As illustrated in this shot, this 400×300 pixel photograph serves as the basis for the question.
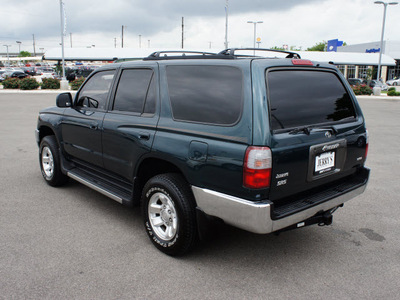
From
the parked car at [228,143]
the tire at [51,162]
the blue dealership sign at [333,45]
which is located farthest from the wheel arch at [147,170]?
the blue dealership sign at [333,45]

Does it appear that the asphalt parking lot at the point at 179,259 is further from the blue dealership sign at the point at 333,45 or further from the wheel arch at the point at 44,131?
the blue dealership sign at the point at 333,45

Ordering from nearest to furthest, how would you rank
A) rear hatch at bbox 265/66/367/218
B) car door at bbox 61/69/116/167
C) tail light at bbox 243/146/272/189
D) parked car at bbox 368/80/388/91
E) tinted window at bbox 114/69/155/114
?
tail light at bbox 243/146/272/189, rear hatch at bbox 265/66/367/218, tinted window at bbox 114/69/155/114, car door at bbox 61/69/116/167, parked car at bbox 368/80/388/91

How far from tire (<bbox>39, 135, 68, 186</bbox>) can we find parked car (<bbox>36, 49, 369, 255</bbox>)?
1.30 metres

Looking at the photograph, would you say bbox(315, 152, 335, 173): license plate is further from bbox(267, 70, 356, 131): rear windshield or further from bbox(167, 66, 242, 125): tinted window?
bbox(167, 66, 242, 125): tinted window

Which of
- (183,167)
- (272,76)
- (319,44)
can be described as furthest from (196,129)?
(319,44)

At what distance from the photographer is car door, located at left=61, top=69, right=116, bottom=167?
436 centimetres

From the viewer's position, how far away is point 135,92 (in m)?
3.96

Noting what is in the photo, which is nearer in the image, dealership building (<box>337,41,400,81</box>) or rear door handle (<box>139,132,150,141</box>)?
rear door handle (<box>139,132,150,141</box>)

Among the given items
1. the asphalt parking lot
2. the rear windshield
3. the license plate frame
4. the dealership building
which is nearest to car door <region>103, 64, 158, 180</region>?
the asphalt parking lot

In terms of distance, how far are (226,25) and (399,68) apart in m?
34.2

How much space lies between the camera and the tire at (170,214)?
10.6ft

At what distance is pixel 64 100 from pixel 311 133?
10.8ft

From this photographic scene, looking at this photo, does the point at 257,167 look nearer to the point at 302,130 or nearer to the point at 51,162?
the point at 302,130

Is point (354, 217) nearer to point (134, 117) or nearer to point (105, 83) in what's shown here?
point (134, 117)
